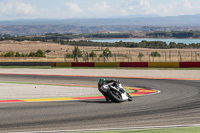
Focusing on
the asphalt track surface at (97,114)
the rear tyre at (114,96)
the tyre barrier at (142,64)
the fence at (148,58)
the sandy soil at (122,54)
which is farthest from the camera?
the sandy soil at (122,54)

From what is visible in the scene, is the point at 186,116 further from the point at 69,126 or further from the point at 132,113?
the point at 69,126

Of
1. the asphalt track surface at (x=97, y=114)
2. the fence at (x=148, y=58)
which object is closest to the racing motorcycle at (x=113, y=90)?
the asphalt track surface at (x=97, y=114)

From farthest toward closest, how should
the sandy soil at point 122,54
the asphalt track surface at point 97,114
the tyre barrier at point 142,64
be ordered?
1. the sandy soil at point 122,54
2. the tyre barrier at point 142,64
3. the asphalt track surface at point 97,114

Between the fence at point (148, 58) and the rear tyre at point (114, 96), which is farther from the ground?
the rear tyre at point (114, 96)

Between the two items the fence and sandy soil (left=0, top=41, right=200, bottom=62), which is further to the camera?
sandy soil (left=0, top=41, right=200, bottom=62)

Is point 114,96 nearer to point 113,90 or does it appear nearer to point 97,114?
point 113,90

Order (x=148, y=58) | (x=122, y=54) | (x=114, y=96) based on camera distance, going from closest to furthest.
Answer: (x=114, y=96), (x=122, y=54), (x=148, y=58)

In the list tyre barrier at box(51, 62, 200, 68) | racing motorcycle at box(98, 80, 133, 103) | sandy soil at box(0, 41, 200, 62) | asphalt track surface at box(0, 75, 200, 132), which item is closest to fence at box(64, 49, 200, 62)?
sandy soil at box(0, 41, 200, 62)

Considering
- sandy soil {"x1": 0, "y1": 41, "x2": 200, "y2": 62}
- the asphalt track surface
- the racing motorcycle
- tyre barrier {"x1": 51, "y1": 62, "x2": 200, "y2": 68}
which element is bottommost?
sandy soil {"x1": 0, "y1": 41, "x2": 200, "y2": 62}

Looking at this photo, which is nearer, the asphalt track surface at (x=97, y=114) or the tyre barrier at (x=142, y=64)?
the asphalt track surface at (x=97, y=114)

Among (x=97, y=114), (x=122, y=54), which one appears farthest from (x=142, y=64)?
(x=97, y=114)

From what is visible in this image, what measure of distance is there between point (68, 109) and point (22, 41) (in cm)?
14107

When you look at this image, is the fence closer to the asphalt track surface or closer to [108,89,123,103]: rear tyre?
[108,89,123,103]: rear tyre

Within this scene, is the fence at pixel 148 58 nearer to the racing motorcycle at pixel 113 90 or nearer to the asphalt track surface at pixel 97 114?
the racing motorcycle at pixel 113 90
